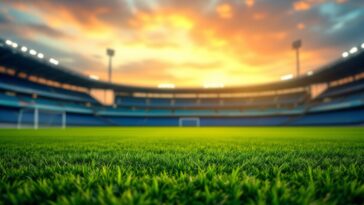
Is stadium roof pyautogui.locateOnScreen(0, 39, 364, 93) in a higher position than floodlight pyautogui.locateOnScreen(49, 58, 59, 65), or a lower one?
lower

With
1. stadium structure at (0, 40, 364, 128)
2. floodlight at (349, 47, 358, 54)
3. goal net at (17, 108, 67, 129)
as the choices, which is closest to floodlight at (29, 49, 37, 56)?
stadium structure at (0, 40, 364, 128)

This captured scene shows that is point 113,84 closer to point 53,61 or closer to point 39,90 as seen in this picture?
point 53,61

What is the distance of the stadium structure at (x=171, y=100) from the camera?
3047 cm

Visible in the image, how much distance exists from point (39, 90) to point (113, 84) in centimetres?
1454

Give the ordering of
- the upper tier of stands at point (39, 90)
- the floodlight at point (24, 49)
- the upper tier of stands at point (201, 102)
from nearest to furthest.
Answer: the floodlight at point (24, 49)
the upper tier of stands at point (39, 90)
the upper tier of stands at point (201, 102)

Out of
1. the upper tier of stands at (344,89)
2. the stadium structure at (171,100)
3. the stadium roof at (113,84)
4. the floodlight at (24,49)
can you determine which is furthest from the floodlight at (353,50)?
the floodlight at (24,49)

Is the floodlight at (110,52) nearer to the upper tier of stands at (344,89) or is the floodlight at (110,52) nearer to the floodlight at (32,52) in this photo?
the floodlight at (32,52)

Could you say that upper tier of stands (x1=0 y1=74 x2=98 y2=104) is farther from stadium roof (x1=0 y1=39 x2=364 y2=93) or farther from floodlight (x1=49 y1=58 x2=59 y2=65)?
floodlight (x1=49 y1=58 x2=59 y2=65)

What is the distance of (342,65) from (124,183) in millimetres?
38629

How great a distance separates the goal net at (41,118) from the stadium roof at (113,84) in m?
7.43

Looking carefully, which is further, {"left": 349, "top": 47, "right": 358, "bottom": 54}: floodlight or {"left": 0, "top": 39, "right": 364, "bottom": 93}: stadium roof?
{"left": 0, "top": 39, "right": 364, "bottom": 93}: stadium roof

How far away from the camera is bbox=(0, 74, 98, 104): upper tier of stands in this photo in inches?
1253

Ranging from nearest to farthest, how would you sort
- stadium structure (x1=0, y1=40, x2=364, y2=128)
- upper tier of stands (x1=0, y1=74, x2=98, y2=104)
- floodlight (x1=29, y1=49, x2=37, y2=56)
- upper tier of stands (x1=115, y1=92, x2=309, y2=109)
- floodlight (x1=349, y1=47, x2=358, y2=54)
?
floodlight (x1=349, y1=47, x2=358, y2=54) < floodlight (x1=29, y1=49, x2=37, y2=56) < stadium structure (x1=0, y1=40, x2=364, y2=128) < upper tier of stands (x1=0, y1=74, x2=98, y2=104) < upper tier of stands (x1=115, y1=92, x2=309, y2=109)

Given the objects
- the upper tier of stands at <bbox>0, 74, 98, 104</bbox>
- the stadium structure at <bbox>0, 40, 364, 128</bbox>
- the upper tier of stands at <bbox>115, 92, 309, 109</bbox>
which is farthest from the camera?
the upper tier of stands at <bbox>115, 92, 309, 109</bbox>
